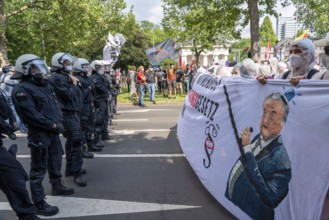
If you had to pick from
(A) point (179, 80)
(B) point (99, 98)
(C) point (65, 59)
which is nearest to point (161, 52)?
(A) point (179, 80)

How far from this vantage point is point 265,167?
343 cm

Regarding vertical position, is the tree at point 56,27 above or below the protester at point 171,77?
above

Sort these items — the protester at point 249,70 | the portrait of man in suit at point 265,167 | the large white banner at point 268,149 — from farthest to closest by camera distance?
the protester at point 249,70 → the portrait of man in suit at point 265,167 → the large white banner at point 268,149

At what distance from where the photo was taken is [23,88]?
157 inches

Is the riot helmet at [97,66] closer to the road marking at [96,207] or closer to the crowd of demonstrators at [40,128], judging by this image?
the crowd of demonstrators at [40,128]

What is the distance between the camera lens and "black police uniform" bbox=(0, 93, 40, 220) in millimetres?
3389

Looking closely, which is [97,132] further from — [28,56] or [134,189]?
[28,56]

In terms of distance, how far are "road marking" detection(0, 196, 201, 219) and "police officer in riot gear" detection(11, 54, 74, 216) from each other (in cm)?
20

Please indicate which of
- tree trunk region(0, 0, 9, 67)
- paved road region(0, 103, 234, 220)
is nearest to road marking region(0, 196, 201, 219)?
paved road region(0, 103, 234, 220)

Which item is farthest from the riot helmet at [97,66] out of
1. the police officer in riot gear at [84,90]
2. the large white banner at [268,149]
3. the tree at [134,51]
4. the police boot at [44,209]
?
the tree at [134,51]

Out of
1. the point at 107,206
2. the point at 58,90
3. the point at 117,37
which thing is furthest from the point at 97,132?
the point at 117,37

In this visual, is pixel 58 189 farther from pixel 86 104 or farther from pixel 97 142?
pixel 97 142

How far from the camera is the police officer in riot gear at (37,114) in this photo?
3.98 metres

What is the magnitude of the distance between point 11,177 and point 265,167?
266cm
